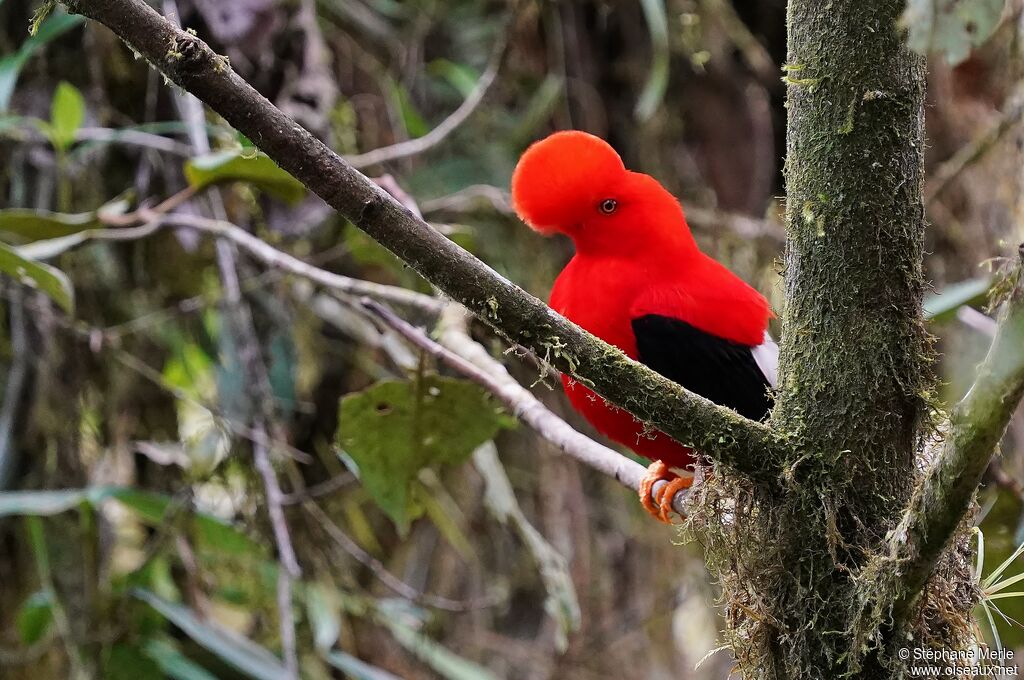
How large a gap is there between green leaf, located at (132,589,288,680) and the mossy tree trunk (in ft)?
4.97

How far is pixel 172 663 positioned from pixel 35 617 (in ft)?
1.05

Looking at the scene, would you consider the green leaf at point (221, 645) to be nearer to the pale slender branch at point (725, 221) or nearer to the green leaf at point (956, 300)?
the pale slender branch at point (725, 221)

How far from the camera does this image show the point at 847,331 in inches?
44.6

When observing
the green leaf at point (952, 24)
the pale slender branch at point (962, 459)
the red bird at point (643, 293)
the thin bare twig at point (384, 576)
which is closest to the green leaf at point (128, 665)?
the thin bare twig at point (384, 576)

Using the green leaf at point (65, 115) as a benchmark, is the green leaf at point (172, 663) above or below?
below

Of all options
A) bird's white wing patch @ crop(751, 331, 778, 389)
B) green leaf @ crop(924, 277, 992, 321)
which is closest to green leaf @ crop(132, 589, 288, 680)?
bird's white wing patch @ crop(751, 331, 778, 389)

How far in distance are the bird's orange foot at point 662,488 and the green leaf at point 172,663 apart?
1122mm

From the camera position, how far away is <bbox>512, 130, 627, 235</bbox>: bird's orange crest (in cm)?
179

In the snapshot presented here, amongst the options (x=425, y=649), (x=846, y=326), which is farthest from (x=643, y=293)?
(x=425, y=649)

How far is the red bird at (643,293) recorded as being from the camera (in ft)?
5.96

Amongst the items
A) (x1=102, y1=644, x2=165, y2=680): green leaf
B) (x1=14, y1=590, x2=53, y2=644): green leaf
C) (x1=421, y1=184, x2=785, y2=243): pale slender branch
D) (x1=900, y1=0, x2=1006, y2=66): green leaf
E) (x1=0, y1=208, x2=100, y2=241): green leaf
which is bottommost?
(x1=102, y1=644, x2=165, y2=680): green leaf

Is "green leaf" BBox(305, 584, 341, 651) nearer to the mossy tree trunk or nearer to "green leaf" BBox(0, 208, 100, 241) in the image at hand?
"green leaf" BBox(0, 208, 100, 241)

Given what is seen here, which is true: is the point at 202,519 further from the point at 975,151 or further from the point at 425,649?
the point at 975,151

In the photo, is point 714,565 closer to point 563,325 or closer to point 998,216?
point 563,325
